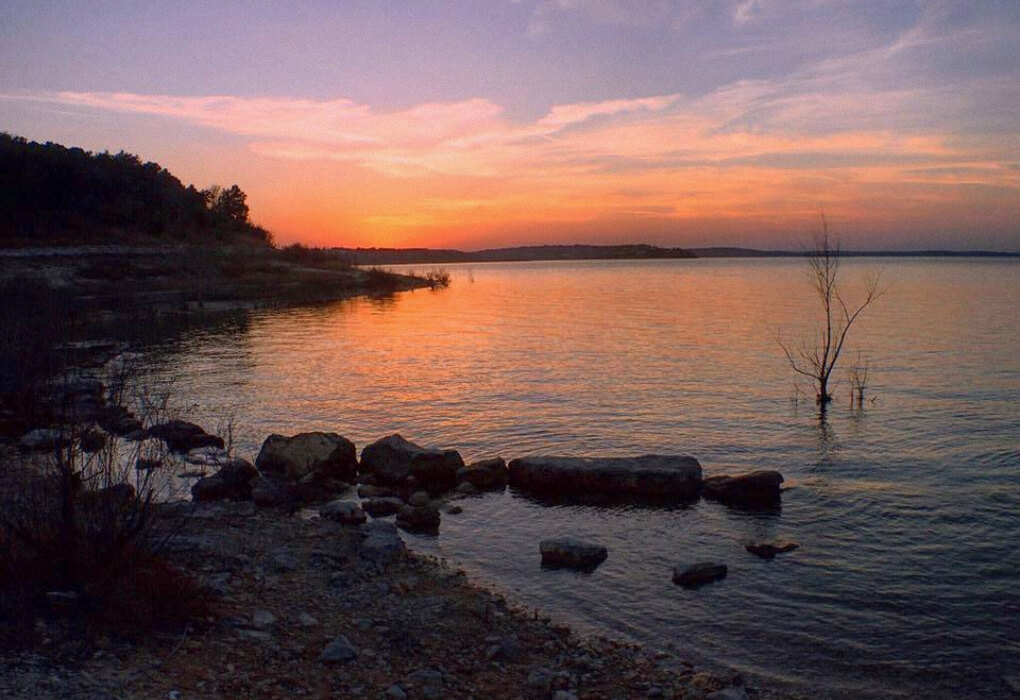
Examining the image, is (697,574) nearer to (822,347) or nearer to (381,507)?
(381,507)

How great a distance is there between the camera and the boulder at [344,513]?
14.0 meters

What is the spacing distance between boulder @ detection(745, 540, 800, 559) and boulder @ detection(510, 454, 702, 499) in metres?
2.83

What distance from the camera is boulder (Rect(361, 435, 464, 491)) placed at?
55.6 ft

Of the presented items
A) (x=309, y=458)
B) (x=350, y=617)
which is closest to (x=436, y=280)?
(x=309, y=458)

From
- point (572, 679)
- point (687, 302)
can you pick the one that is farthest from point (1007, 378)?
point (687, 302)

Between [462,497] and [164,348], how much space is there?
28.8m

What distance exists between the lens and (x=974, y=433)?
21172 mm

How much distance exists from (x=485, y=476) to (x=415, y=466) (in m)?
1.55

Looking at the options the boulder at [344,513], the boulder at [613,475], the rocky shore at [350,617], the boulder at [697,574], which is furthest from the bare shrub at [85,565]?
the boulder at [613,475]

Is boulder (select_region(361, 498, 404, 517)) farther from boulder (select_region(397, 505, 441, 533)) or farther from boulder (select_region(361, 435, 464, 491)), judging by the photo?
boulder (select_region(361, 435, 464, 491))

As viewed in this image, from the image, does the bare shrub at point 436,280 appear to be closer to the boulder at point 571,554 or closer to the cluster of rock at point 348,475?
the cluster of rock at point 348,475

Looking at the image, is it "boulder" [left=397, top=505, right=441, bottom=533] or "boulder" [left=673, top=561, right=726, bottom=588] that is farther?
"boulder" [left=397, top=505, right=441, bottom=533]

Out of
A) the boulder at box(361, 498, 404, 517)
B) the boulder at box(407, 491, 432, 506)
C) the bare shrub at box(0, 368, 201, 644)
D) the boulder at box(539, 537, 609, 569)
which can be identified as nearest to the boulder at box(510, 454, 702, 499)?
the boulder at box(407, 491, 432, 506)

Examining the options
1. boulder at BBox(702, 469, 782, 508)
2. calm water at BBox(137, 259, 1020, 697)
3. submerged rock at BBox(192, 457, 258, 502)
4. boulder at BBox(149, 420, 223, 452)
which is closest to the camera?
calm water at BBox(137, 259, 1020, 697)
